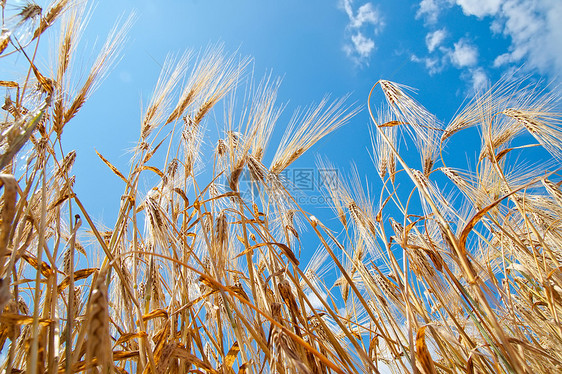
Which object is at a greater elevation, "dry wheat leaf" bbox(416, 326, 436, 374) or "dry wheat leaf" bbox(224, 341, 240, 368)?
"dry wheat leaf" bbox(224, 341, 240, 368)

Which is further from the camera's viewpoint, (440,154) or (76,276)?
(440,154)

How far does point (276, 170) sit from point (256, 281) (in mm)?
646

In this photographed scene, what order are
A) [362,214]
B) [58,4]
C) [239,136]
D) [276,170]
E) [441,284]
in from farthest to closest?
[362,214] < [276,170] < [239,136] < [58,4] < [441,284]

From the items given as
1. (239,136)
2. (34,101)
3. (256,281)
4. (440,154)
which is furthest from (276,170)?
(34,101)

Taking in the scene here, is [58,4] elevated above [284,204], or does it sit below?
above

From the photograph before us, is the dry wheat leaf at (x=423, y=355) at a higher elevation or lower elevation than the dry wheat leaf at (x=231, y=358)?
lower

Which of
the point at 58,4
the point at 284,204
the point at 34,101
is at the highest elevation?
the point at 58,4

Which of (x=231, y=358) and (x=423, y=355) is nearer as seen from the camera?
(x=423, y=355)

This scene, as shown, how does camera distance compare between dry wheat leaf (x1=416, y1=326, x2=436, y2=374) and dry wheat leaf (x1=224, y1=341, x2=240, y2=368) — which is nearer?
dry wheat leaf (x1=416, y1=326, x2=436, y2=374)

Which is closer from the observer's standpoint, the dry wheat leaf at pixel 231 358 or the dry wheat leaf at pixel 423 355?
the dry wheat leaf at pixel 423 355

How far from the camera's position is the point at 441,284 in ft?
3.73

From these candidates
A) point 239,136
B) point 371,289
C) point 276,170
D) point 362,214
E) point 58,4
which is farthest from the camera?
point 362,214

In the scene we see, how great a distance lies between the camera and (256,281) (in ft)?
4.01

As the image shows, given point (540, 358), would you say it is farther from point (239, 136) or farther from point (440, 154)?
point (239, 136)
